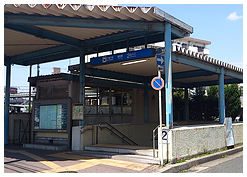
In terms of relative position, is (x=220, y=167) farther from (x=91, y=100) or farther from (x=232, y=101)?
(x=232, y=101)

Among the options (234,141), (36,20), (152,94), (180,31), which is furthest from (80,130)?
(152,94)

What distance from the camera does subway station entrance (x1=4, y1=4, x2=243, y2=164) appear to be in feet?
31.3

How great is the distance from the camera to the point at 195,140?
10805mm

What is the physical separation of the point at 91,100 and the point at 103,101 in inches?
36.4

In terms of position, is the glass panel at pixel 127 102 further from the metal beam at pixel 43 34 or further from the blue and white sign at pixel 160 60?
the blue and white sign at pixel 160 60

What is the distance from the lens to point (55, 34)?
12.0m

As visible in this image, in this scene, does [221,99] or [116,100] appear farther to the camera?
[116,100]

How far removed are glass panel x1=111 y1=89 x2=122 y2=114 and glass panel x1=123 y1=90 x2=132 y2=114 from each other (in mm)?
470

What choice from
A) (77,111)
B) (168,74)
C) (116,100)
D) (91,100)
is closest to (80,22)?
(168,74)

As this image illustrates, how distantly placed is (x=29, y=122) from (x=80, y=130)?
5.43 meters

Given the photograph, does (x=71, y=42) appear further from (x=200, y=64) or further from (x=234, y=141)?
(x=234, y=141)

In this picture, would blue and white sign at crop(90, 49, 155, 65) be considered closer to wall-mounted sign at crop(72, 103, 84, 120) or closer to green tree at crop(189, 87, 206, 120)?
wall-mounted sign at crop(72, 103, 84, 120)

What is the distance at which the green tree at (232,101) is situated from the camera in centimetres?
2658

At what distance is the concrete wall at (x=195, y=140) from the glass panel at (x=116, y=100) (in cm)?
625
